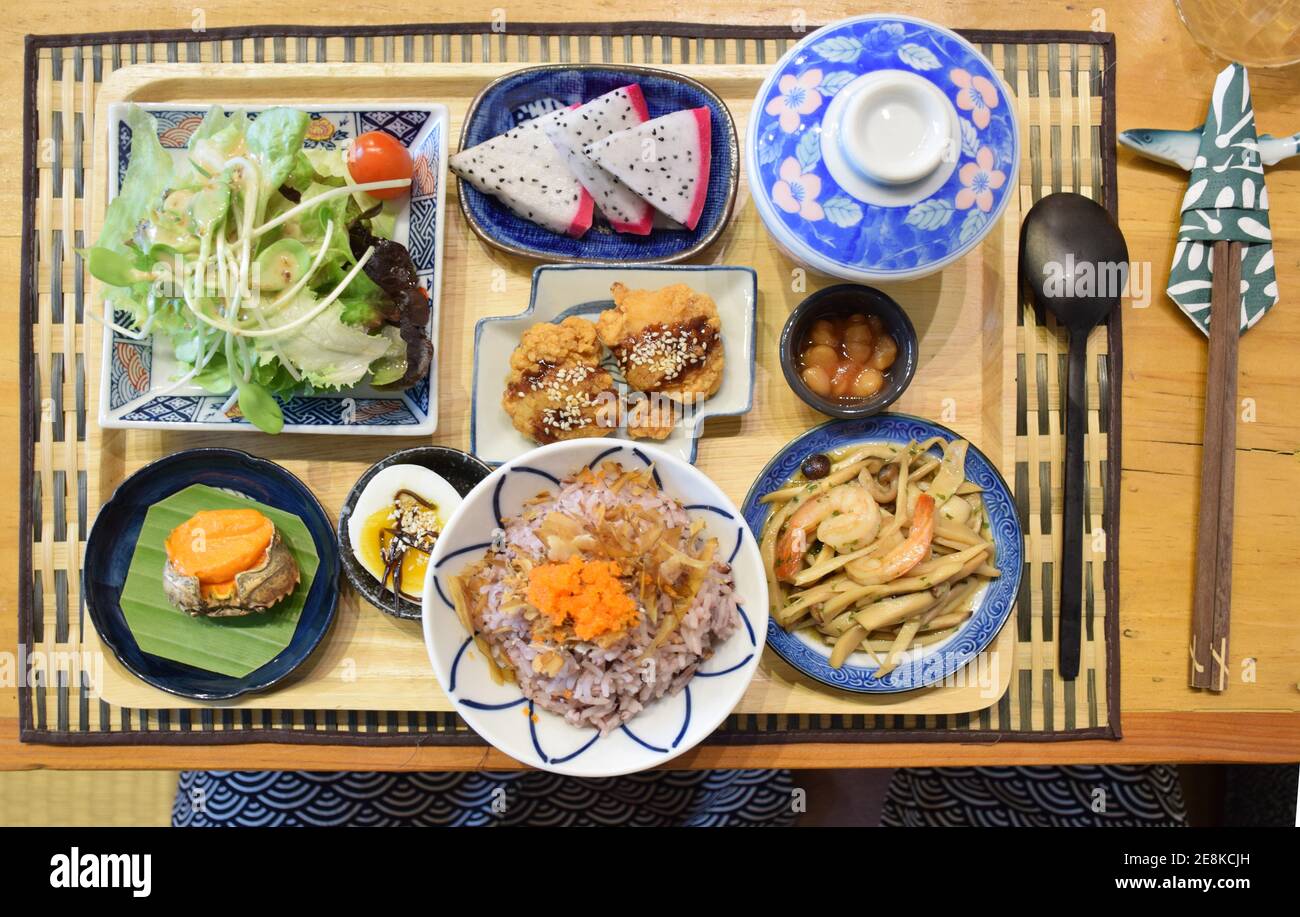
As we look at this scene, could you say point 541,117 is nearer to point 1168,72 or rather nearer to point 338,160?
point 338,160

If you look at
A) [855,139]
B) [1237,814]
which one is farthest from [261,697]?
[1237,814]

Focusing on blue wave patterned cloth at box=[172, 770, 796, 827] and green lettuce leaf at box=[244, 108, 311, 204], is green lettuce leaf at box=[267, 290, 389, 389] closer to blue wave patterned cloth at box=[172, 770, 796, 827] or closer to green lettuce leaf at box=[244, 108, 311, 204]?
green lettuce leaf at box=[244, 108, 311, 204]

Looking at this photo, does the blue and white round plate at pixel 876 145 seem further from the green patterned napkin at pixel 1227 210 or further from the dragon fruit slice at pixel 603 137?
the green patterned napkin at pixel 1227 210

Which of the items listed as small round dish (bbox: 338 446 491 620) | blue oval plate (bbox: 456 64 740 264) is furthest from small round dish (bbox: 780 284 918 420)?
small round dish (bbox: 338 446 491 620)

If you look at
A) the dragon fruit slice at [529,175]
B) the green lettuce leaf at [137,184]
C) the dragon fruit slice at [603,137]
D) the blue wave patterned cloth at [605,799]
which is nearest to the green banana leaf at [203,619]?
the green lettuce leaf at [137,184]

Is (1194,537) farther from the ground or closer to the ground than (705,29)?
closer to the ground

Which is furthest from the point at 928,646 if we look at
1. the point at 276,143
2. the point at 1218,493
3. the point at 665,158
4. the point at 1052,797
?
the point at 276,143
